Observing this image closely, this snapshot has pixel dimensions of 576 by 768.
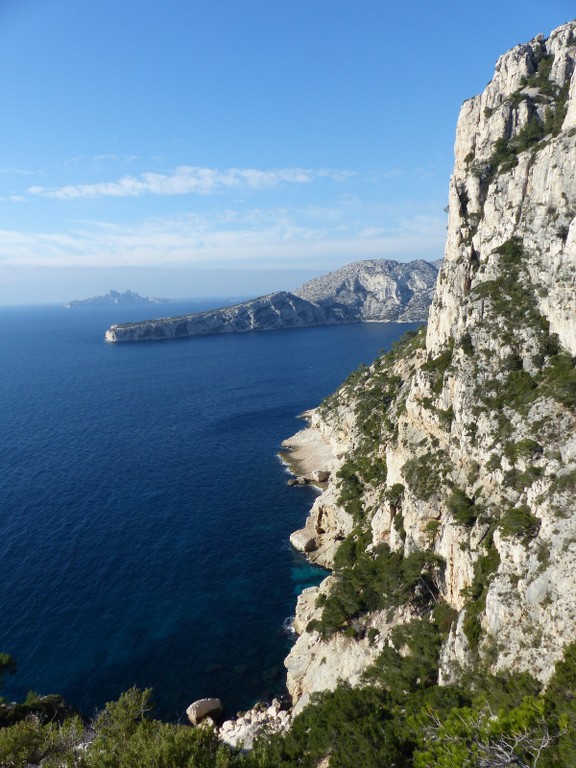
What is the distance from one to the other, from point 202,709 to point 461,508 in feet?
109

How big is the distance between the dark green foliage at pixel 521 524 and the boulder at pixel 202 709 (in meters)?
33.8

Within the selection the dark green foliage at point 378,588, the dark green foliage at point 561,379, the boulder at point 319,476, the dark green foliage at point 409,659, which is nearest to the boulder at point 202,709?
the dark green foliage at point 378,588

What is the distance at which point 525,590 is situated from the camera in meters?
36.0

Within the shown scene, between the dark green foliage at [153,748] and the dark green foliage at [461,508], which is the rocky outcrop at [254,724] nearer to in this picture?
the dark green foliage at [153,748]

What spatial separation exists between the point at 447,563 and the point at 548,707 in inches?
828

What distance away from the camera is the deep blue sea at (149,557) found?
51500 mm

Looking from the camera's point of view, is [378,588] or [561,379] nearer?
[561,379]

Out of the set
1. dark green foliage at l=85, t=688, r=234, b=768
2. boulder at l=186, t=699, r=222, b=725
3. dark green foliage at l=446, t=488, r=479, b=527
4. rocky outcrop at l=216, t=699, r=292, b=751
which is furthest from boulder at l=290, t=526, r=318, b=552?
dark green foliage at l=85, t=688, r=234, b=768

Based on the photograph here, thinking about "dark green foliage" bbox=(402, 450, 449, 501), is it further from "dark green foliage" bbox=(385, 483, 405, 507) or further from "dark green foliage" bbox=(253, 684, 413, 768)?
"dark green foliage" bbox=(253, 684, 413, 768)

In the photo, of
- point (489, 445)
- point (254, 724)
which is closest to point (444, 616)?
point (489, 445)

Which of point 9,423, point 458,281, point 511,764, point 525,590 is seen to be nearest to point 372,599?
point 525,590

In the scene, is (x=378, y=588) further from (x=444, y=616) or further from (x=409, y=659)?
(x=409, y=659)

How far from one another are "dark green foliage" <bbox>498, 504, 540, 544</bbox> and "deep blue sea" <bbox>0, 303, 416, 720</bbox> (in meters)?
30.7

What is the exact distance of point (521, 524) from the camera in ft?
127
